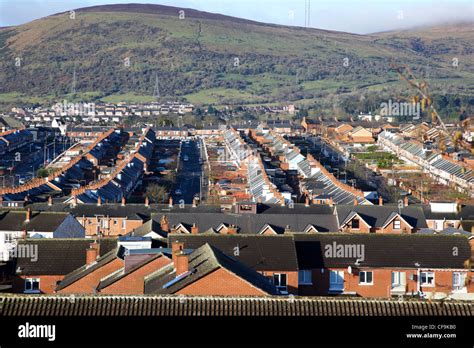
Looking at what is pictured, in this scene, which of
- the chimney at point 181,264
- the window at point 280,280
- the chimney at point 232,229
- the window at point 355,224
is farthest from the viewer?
the window at point 355,224

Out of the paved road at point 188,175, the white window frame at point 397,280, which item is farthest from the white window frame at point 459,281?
the paved road at point 188,175

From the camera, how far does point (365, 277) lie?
2620 cm

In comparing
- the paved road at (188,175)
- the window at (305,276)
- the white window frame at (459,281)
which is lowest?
the paved road at (188,175)

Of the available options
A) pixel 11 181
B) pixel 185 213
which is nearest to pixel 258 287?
pixel 185 213

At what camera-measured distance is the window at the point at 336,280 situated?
2598 centimetres

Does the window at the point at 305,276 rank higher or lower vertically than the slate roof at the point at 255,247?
lower

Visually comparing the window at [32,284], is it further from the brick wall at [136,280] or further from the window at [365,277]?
the window at [365,277]

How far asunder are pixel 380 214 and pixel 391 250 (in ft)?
40.5

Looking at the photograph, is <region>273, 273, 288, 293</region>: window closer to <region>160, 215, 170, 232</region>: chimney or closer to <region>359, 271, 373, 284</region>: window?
<region>359, 271, 373, 284</region>: window

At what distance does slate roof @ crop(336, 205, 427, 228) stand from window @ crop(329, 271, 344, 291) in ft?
38.5

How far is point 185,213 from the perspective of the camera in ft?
122

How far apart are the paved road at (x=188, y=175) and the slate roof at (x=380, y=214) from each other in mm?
17879

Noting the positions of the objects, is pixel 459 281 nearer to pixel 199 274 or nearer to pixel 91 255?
pixel 91 255

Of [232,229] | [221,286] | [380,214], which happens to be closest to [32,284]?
[221,286]
